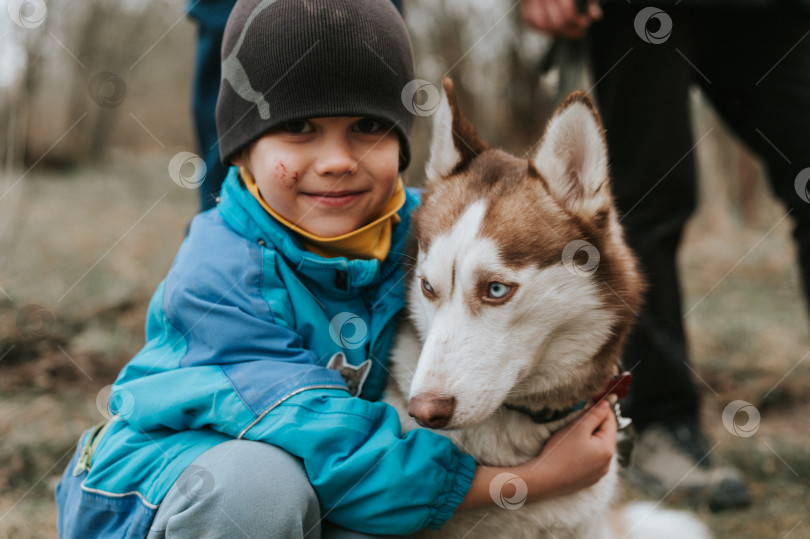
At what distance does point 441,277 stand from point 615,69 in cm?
153

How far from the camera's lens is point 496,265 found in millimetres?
1882

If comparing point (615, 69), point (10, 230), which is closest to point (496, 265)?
point (615, 69)

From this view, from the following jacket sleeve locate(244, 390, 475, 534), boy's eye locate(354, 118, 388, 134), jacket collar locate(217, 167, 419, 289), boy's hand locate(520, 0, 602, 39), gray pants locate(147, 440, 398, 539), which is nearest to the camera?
gray pants locate(147, 440, 398, 539)

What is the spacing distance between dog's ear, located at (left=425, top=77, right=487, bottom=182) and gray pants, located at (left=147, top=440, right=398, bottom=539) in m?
1.06

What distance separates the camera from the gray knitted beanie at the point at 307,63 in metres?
→ 2.04

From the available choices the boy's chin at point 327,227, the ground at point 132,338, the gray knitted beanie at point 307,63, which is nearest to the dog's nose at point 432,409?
the boy's chin at point 327,227

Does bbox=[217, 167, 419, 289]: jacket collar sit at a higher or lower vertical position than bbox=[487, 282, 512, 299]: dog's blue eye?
lower

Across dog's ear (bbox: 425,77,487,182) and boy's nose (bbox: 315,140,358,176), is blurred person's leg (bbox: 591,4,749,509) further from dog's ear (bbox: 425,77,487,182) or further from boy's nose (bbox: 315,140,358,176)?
boy's nose (bbox: 315,140,358,176)

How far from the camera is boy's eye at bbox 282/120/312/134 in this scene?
2117 mm

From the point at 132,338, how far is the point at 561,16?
3328mm

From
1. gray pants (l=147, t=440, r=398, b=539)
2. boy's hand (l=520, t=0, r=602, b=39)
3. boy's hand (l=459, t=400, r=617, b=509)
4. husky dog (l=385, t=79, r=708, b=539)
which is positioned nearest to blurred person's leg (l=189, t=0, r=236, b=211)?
husky dog (l=385, t=79, r=708, b=539)

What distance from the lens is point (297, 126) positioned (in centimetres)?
213

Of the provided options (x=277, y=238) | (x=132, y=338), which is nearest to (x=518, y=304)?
(x=277, y=238)

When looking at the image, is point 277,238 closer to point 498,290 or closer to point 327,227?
point 327,227
